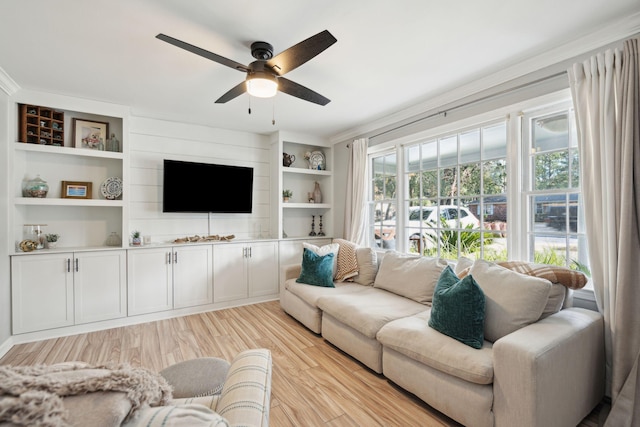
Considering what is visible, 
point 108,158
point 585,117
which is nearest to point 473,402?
point 585,117

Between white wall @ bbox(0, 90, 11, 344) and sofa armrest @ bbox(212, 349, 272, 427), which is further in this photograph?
white wall @ bbox(0, 90, 11, 344)

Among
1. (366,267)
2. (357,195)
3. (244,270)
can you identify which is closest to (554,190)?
(366,267)

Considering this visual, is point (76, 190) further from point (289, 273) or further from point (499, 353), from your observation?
point (499, 353)

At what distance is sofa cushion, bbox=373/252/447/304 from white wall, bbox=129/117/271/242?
7.33ft

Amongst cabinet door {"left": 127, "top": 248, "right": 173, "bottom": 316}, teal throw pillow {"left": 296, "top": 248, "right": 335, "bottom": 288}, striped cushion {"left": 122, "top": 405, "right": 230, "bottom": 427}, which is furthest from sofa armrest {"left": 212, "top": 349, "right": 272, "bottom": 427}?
cabinet door {"left": 127, "top": 248, "right": 173, "bottom": 316}

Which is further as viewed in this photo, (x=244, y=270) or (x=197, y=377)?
(x=244, y=270)

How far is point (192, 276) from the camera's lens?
3.87 m

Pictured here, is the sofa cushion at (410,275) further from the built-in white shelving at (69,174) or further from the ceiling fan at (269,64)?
the built-in white shelving at (69,174)

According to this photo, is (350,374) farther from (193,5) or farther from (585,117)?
(193,5)

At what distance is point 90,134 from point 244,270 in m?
2.46

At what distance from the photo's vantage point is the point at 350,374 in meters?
2.40

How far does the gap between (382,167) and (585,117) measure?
2.27 meters

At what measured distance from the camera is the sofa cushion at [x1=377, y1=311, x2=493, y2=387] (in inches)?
66.3

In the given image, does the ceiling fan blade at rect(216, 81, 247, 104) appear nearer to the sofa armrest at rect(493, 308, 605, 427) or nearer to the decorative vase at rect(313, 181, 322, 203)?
the sofa armrest at rect(493, 308, 605, 427)
